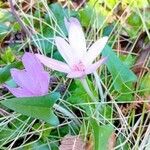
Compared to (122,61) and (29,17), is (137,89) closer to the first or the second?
(122,61)

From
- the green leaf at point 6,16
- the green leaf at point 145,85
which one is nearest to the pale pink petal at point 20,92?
the green leaf at point 145,85

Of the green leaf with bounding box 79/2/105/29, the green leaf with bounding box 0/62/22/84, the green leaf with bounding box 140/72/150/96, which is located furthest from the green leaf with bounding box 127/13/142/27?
the green leaf with bounding box 0/62/22/84

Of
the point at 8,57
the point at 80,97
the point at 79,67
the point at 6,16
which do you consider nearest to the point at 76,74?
the point at 79,67

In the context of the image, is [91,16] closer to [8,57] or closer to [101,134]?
[8,57]

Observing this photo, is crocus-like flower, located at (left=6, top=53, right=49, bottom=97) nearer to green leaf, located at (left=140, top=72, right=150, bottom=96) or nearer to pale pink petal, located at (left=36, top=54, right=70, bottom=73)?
pale pink petal, located at (left=36, top=54, right=70, bottom=73)

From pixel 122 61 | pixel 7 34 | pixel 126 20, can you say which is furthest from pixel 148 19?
pixel 7 34
